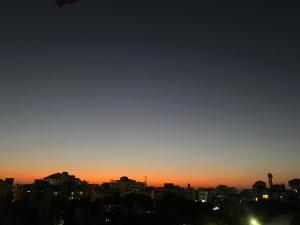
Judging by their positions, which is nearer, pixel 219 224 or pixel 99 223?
pixel 219 224

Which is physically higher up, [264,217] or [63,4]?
[63,4]

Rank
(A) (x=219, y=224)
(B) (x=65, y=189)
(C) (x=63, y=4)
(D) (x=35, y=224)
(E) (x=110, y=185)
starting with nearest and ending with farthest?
(C) (x=63, y=4) < (A) (x=219, y=224) < (D) (x=35, y=224) < (B) (x=65, y=189) < (E) (x=110, y=185)

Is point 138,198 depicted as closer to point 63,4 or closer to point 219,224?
point 219,224

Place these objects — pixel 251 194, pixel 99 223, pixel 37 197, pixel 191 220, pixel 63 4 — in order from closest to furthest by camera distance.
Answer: pixel 63 4, pixel 99 223, pixel 191 220, pixel 37 197, pixel 251 194

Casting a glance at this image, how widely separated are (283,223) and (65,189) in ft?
278

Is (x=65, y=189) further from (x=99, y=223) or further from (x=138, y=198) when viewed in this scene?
(x=99, y=223)

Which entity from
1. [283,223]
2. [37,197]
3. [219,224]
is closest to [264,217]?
[283,223]

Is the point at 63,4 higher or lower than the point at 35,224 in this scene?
higher

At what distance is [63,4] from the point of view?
5145mm

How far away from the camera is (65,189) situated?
113 meters

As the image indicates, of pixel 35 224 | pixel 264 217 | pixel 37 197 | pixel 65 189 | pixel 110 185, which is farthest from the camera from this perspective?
pixel 110 185

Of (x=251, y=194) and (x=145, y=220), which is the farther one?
(x=251, y=194)

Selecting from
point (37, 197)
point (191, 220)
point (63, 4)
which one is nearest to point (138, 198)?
point (37, 197)

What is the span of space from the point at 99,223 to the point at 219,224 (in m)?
18.1
